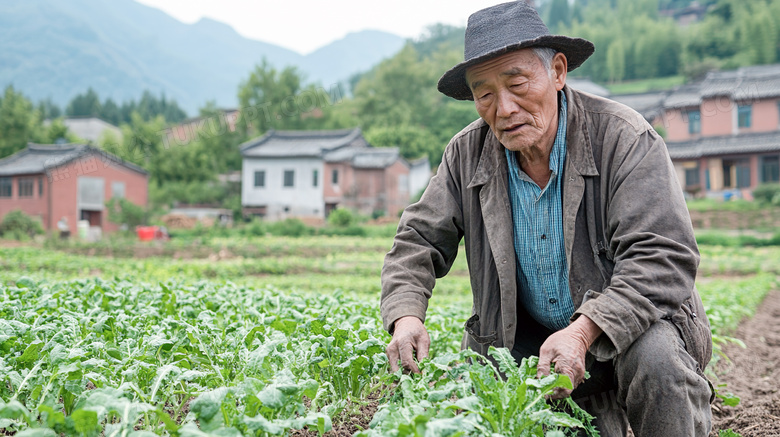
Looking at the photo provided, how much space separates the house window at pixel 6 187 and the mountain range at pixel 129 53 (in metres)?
41.7

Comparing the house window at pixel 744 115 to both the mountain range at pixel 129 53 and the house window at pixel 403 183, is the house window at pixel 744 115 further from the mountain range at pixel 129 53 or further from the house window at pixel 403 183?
the mountain range at pixel 129 53

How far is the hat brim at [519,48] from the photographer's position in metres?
2.18

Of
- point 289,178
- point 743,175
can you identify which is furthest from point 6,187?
point 743,175

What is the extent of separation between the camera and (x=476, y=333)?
261 centimetres

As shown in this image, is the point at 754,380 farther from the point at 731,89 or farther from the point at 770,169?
the point at 731,89

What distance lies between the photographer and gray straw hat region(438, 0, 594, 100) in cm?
220

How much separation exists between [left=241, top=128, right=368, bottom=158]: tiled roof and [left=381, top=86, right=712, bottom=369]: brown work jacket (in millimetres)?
27639

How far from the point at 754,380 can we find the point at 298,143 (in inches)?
1162

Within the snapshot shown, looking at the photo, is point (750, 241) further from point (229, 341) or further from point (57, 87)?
point (57, 87)

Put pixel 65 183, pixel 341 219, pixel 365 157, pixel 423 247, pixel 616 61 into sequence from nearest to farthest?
pixel 423 247
pixel 341 219
pixel 65 183
pixel 365 157
pixel 616 61

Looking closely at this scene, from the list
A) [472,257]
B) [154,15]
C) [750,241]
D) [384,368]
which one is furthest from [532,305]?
[154,15]

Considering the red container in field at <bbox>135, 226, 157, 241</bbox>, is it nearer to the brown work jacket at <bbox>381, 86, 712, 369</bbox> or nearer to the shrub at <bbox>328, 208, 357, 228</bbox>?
the shrub at <bbox>328, 208, 357, 228</bbox>

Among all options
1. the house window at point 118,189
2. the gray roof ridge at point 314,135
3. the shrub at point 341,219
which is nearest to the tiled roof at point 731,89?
the gray roof ridge at point 314,135

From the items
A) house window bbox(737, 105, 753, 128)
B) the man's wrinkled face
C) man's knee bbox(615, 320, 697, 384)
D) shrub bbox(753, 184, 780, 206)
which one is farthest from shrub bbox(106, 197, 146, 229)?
house window bbox(737, 105, 753, 128)
